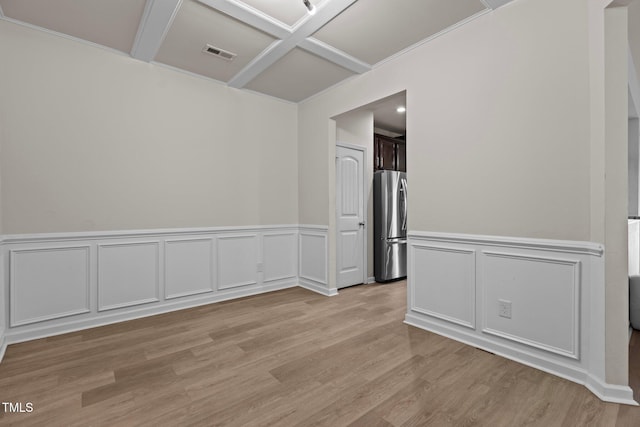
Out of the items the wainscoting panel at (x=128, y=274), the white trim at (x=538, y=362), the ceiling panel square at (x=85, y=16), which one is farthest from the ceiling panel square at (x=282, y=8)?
the white trim at (x=538, y=362)

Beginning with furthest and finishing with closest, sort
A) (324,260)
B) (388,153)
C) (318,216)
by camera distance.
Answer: (388,153)
(318,216)
(324,260)

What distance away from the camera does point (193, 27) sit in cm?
255

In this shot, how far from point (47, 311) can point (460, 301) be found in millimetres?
3577

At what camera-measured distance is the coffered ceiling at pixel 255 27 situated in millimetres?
2291

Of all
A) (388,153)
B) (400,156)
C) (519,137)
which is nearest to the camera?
(519,137)

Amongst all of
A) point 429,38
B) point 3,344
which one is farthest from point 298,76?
point 3,344

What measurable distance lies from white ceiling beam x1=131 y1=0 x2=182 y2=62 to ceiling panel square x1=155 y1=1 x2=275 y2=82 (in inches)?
2.0

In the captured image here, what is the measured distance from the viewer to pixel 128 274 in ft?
10.0

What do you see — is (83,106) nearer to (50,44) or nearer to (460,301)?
(50,44)

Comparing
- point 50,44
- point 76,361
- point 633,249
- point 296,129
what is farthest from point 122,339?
point 633,249

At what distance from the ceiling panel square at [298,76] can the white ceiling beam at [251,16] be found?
350 millimetres

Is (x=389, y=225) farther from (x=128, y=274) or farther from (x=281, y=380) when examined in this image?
(x=128, y=274)

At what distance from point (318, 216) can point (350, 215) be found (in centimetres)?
52

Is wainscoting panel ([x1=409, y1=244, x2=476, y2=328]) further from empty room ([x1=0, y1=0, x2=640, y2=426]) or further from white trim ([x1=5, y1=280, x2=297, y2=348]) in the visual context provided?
white trim ([x1=5, y1=280, x2=297, y2=348])
